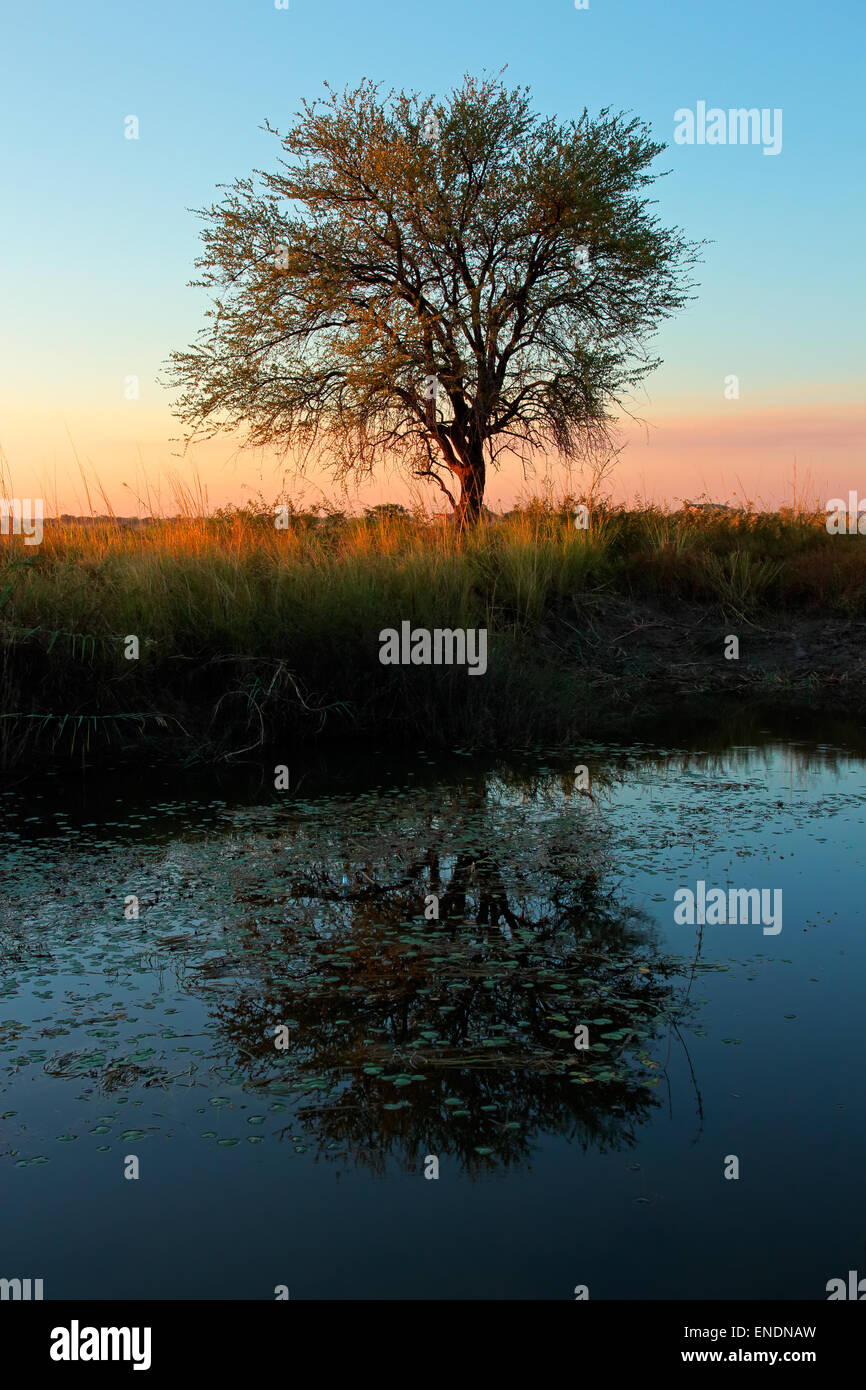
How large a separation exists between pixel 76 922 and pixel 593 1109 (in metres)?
2.78

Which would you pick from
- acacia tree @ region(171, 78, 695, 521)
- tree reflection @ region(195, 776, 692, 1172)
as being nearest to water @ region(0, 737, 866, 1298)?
tree reflection @ region(195, 776, 692, 1172)

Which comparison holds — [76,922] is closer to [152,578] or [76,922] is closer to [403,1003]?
[403,1003]

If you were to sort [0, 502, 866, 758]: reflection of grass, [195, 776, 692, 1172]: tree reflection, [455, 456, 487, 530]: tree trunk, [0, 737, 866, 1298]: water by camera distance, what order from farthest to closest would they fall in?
[455, 456, 487, 530]: tree trunk → [0, 502, 866, 758]: reflection of grass → [195, 776, 692, 1172]: tree reflection → [0, 737, 866, 1298]: water

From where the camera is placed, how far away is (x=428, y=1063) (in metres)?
3.73

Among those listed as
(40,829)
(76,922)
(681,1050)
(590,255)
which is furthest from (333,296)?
(681,1050)

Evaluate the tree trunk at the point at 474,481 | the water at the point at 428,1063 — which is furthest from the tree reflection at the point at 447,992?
the tree trunk at the point at 474,481

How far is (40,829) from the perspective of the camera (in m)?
6.89

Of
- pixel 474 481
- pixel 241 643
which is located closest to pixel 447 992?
pixel 241 643

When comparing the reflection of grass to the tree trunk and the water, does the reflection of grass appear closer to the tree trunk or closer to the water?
the water

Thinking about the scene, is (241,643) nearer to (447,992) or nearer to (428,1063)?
(447,992)

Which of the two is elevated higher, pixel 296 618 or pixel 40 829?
pixel 296 618

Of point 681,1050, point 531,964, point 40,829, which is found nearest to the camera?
point 681,1050

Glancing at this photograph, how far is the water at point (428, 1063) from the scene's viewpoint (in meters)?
2.85

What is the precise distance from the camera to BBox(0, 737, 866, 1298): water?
2848mm
